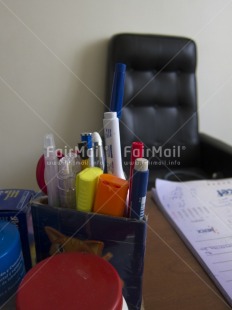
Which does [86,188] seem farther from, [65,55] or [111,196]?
[65,55]

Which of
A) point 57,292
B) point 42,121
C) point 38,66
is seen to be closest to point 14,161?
point 42,121

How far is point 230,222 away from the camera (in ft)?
1.67

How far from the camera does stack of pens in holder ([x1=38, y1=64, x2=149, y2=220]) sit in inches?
12.1

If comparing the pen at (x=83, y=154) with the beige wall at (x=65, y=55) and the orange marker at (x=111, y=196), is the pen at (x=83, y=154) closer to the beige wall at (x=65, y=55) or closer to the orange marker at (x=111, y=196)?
the orange marker at (x=111, y=196)

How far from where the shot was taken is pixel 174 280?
0.39m

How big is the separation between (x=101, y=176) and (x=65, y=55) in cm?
90

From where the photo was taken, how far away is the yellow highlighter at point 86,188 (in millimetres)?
311

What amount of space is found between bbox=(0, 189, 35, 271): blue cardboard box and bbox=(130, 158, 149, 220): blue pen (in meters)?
0.14

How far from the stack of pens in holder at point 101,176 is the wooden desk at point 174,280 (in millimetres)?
133

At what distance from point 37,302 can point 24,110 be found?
96cm

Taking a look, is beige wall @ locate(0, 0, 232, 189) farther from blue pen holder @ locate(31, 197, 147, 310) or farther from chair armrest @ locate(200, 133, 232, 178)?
blue pen holder @ locate(31, 197, 147, 310)

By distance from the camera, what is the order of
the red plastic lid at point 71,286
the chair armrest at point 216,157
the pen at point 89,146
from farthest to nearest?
the chair armrest at point 216,157, the pen at point 89,146, the red plastic lid at point 71,286

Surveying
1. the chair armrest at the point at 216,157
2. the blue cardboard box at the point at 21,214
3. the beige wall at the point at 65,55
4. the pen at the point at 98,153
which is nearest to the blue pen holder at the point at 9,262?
the blue cardboard box at the point at 21,214

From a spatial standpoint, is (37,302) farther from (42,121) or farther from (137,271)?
(42,121)
